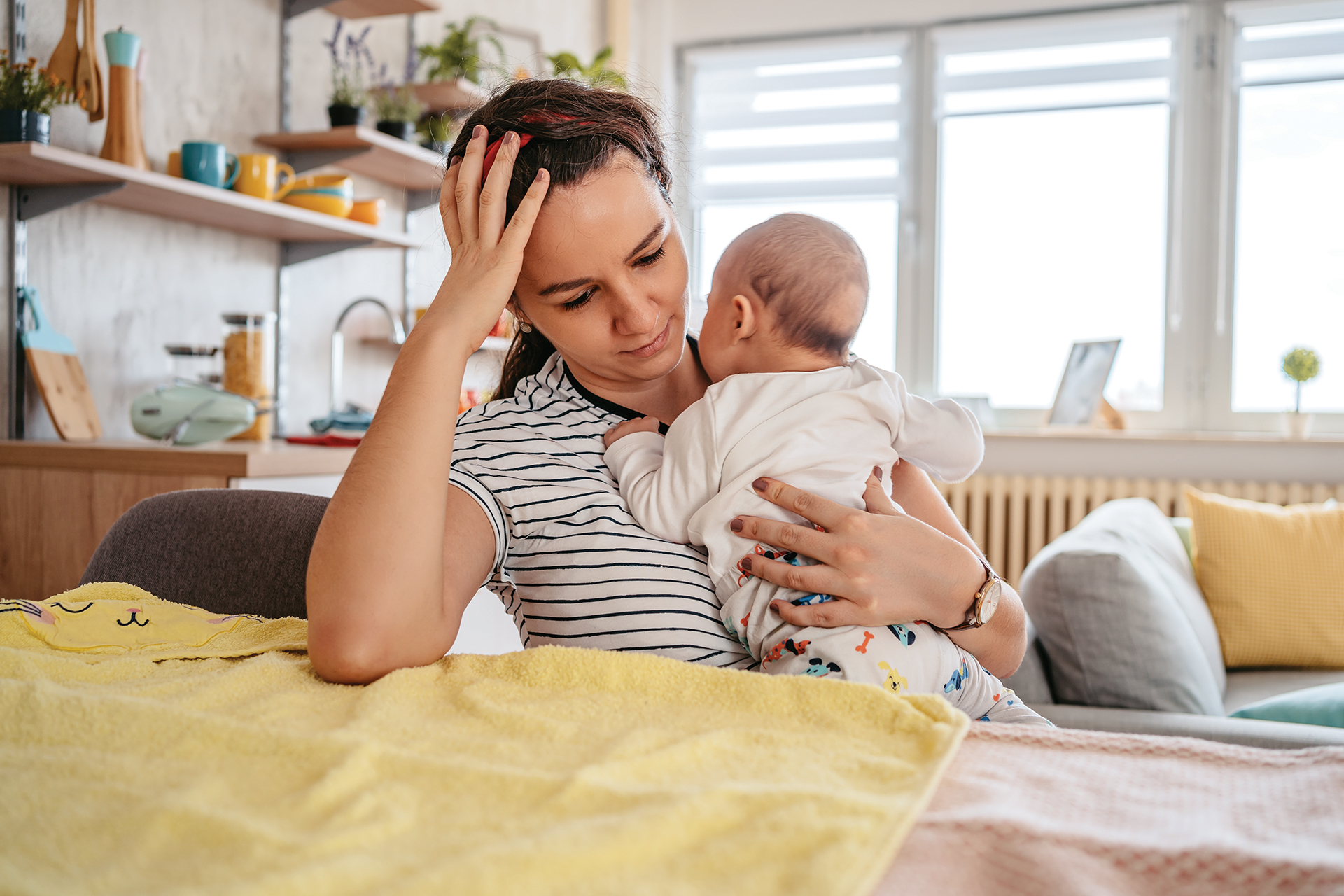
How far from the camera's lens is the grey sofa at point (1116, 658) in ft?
5.28

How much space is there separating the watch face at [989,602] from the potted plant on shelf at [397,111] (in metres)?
2.34

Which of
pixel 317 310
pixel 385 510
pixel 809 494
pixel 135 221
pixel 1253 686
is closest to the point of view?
pixel 385 510

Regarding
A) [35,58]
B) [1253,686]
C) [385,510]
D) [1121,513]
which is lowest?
[1253,686]

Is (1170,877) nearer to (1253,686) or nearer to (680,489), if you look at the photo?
(680,489)

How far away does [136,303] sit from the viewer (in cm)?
223

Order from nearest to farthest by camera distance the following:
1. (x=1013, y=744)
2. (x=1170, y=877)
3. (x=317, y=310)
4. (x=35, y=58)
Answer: (x=1170, y=877) < (x=1013, y=744) < (x=35, y=58) < (x=317, y=310)

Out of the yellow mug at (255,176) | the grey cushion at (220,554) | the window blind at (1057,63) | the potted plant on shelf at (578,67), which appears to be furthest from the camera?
the window blind at (1057,63)

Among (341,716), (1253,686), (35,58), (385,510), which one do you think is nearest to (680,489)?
(385,510)

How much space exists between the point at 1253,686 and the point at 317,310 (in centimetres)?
272

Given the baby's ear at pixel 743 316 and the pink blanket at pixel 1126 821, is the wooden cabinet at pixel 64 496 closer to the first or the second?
the baby's ear at pixel 743 316

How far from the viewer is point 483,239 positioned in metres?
1.05

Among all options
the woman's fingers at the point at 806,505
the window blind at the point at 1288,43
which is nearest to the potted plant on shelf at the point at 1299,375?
the window blind at the point at 1288,43

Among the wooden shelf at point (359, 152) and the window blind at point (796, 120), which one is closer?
the wooden shelf at point (359, 152)

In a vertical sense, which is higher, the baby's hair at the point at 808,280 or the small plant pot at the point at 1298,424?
the baby's hair at the point at 808,280
